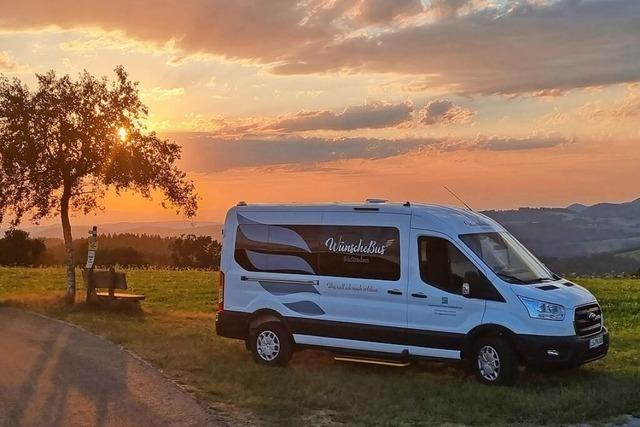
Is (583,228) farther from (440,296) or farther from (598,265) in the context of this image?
(440,296)

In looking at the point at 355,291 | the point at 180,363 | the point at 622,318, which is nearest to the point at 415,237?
the point at 355,291

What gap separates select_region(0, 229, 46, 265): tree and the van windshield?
48826 millimetres

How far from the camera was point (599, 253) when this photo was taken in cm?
5009

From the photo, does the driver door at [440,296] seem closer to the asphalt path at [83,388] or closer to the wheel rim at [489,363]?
the wheel rim at [489,363]

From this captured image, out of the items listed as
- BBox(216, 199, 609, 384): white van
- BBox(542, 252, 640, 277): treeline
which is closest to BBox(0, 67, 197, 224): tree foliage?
BBox(216, 199, 609, 384): white van

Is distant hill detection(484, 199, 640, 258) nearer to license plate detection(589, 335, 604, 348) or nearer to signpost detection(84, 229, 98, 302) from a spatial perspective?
signpost detection(84, 229, 98, 302)

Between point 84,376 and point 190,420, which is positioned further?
point 84,376

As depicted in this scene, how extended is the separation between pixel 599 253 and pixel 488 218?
40.5m

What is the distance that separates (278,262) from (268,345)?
4.53 feet

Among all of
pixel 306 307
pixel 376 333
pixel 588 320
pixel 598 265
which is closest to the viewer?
pixel 588 320

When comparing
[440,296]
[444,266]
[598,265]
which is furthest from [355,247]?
[598,265]

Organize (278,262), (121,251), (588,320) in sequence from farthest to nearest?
(121,251) → (278,262) → (588,320)

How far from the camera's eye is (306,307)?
41.2 ft

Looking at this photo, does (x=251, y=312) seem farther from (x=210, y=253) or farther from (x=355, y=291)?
(x=210, y=253)
